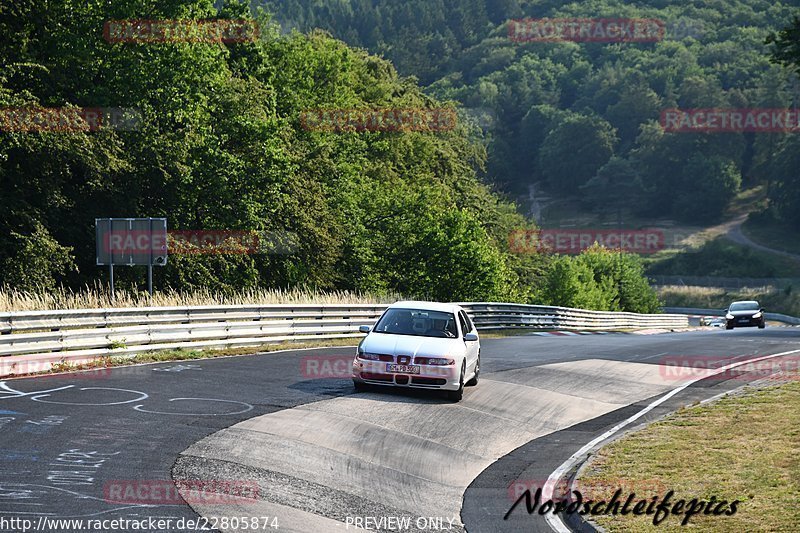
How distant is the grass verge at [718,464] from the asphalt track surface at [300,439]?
2.91ft

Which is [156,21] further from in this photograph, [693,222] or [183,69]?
[693,222]

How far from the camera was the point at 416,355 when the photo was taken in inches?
638

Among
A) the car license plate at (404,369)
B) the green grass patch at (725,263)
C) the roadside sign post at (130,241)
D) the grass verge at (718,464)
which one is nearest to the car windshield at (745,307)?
the grass verge at (718,464)

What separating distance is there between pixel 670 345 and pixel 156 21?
72.5 feet

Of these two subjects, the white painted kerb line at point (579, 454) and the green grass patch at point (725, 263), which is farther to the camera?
the green grass patch at point (725, 263)

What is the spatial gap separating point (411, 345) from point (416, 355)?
12.3 inches

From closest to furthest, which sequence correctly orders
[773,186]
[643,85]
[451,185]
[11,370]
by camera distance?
1. [11,370]
2. [451,185]
3. [773,186]
4. [643,85]

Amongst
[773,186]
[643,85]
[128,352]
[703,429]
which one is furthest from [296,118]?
[643,85]

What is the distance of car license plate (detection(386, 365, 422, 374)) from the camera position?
16.2 m

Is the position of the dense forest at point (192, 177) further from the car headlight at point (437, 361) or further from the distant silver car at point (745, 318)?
the car headlight at point (437, 361)

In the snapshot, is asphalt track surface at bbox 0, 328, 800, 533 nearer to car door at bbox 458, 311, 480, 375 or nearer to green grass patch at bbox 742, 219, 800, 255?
car door at bbox 458, 311, 480, 375

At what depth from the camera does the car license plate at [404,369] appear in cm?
1619

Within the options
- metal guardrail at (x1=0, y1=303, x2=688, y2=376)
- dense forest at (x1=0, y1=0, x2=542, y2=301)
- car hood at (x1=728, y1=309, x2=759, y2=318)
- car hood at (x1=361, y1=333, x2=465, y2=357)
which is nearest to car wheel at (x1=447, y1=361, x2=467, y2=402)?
car hood at (x1=361, y1=333, x2=465, y2=357)

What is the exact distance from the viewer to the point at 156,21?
122 feet
